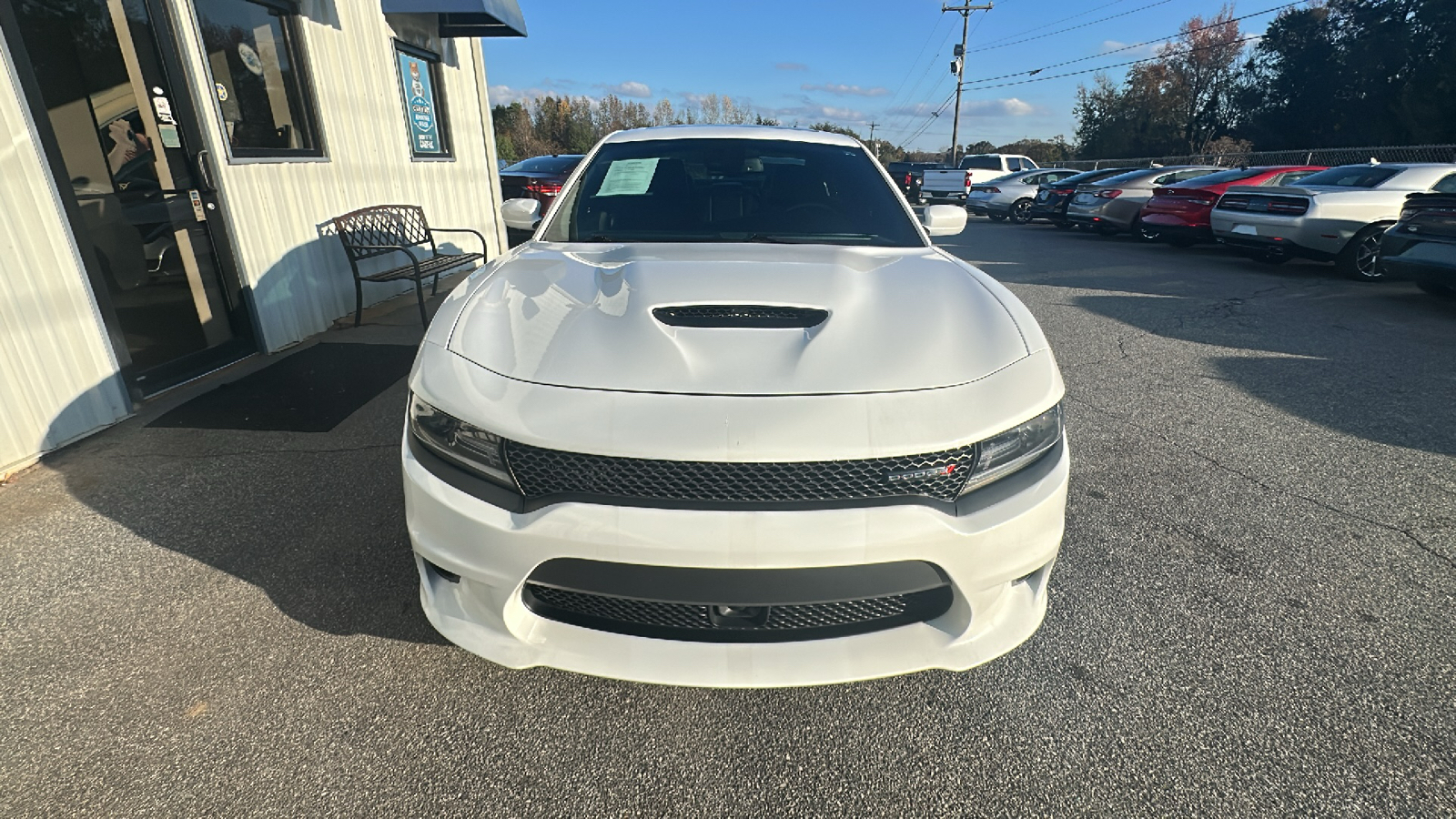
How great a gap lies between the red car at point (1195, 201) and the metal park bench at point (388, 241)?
10.6 metres

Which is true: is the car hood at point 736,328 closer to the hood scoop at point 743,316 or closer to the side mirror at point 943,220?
the hood scoop at point 743,316

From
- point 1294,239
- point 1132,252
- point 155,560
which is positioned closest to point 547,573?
point 155,560

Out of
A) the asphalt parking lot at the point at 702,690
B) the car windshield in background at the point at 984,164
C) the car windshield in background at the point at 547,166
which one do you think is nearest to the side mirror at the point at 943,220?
the asphalt parking lot at the point at 702,690

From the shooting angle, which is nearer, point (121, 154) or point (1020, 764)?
point (1020, 764)

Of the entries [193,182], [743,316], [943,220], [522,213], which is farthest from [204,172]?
[943,220]

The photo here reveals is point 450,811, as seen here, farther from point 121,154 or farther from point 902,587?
point 121,154

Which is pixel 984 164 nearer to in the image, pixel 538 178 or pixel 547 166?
pixel 547 166

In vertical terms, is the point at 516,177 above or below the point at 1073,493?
above

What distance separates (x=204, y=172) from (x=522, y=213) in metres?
2.80

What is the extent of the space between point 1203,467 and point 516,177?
8996 millimetres

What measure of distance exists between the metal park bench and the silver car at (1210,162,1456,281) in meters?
9.43

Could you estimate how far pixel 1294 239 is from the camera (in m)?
→ 8.38

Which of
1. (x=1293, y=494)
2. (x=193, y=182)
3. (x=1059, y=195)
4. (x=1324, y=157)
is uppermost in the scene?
(x=193, y=182)

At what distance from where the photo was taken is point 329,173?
234 inches
